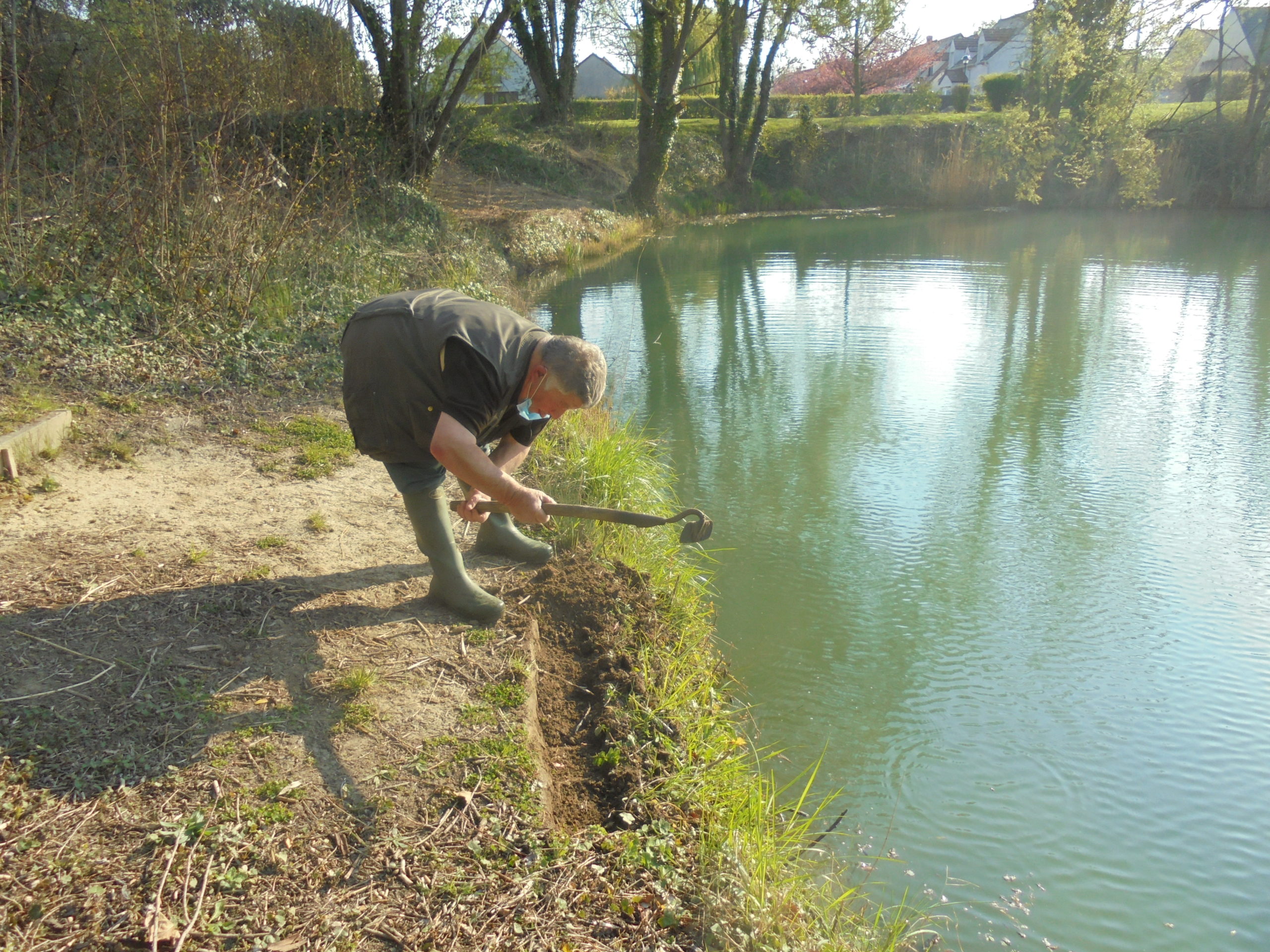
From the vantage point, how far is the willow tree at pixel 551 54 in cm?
2328

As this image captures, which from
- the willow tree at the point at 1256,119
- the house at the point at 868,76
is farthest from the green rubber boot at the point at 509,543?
the house at the point at 868,76

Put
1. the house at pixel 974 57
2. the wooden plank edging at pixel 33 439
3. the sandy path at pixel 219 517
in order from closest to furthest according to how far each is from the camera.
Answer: the sandy path at pixel 219 517
the wooden plank edging at pixel 33 439
the house at pixel 974 57

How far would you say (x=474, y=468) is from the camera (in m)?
2.95

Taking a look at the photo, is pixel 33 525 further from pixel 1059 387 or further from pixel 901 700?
pixel 1059 387

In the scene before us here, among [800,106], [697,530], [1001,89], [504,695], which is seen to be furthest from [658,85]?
[504,695]

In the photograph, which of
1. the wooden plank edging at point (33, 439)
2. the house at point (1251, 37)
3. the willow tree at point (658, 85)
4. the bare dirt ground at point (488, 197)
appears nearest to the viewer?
the wooden plank edging at point (33, 439)

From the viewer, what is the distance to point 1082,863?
3.13 m

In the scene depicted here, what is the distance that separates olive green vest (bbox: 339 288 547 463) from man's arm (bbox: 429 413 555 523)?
14 centimetres

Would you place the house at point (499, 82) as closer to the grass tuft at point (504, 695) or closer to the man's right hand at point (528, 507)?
the man's right hand at point (528, 507)

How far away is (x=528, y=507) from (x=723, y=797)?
118 centimetres

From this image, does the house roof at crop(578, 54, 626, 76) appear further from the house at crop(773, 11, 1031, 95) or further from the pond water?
the pond water

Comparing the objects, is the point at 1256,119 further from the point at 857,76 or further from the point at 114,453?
the point at 114,453

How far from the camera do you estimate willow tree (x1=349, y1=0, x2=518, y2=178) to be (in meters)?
12.1

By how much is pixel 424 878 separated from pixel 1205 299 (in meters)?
13.8
